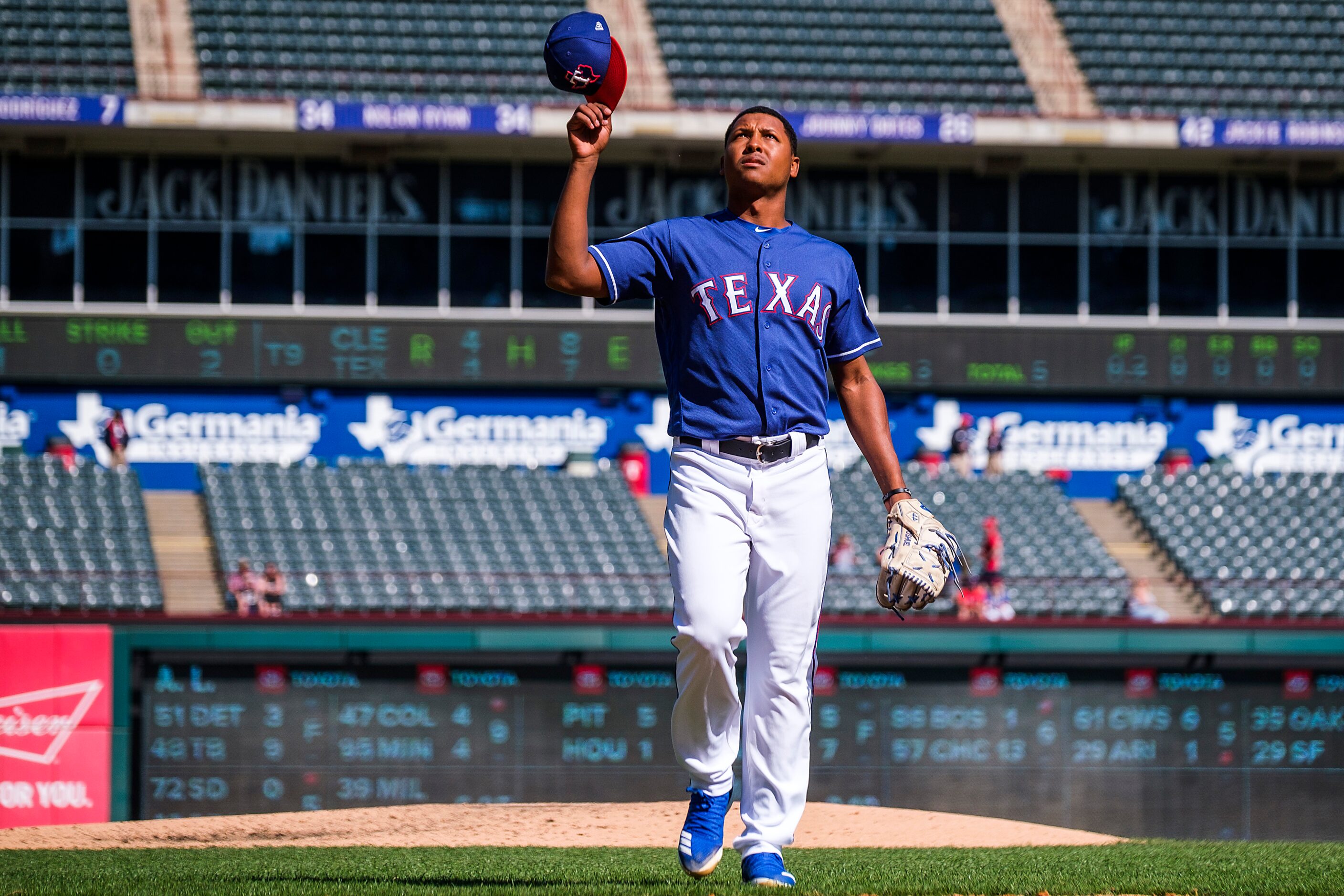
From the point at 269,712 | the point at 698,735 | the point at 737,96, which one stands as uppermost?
the point at 737,96

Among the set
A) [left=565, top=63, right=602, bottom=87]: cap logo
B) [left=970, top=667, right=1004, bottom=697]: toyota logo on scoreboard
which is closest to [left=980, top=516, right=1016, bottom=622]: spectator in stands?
[left=970, top=667, right=1004, bottom=697]: toyota logo on scoreboard

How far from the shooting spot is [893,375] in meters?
24.1

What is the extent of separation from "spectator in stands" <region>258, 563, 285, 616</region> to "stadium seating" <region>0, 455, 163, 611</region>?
3.54 ft

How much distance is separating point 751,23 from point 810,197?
3.65 metres

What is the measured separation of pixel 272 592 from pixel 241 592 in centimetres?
36

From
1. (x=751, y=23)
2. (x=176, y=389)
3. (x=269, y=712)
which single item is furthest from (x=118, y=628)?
(x=751, y=23)

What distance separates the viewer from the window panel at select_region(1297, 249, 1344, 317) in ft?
82.4

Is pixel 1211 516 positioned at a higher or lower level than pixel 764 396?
lower

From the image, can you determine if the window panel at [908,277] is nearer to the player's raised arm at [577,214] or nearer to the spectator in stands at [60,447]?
the spectator in stands at [60,447]

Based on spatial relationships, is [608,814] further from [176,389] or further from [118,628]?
[176,389]

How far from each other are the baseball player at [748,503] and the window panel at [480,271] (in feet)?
62.6

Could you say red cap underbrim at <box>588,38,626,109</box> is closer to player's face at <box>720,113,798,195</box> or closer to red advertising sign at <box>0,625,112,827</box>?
player's face at <box>720,113,798,195</box>

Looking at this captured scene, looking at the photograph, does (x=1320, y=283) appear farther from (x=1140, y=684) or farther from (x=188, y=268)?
(x=188, y=268)

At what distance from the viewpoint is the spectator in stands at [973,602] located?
17.7 m
